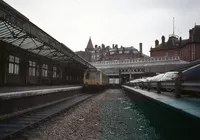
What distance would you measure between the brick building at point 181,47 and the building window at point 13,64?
41.0 metres

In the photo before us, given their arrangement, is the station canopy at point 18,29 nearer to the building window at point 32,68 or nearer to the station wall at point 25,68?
the station wall at point 25,68

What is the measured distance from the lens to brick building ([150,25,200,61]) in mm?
43844

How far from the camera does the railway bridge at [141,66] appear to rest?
39844mm

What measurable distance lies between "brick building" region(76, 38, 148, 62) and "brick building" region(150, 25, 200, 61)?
21236 millimetres

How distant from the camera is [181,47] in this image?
2030 inches

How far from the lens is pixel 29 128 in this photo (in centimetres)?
572

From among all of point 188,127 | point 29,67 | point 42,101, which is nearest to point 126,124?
point 188,127

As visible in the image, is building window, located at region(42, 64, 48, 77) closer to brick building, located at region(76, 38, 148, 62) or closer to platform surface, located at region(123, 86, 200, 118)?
platform surface, located at region(123, 86, 200, 118)

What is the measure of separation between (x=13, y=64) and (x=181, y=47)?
48265mm

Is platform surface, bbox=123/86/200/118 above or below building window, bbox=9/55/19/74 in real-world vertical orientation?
below

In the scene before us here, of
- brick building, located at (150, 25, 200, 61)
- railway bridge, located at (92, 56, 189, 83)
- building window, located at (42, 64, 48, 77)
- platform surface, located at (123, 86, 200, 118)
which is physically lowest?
platform surface, located at (123, 86, 200, 118)

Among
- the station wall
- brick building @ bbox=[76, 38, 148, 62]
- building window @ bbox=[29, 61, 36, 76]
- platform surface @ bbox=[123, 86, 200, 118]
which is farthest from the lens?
brick building @ bbox=[76, 38, 148, 62]

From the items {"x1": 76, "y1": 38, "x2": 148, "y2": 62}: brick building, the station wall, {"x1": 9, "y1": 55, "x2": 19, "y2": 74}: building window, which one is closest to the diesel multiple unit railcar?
the station wall

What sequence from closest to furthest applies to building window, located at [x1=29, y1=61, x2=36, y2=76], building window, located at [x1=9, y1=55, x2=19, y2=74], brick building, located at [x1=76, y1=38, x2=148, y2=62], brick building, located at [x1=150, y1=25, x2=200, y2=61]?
building window, located at [x1=9, y1=55, x2=19, y2=74], building window, located at [x1=29, y1=61, x2=36, y2=76], brick building, located at [x1=150, y1=25, x2=200, y2=61], brick building, located at [x1=76, y1=38, x2=148, y2=62]
